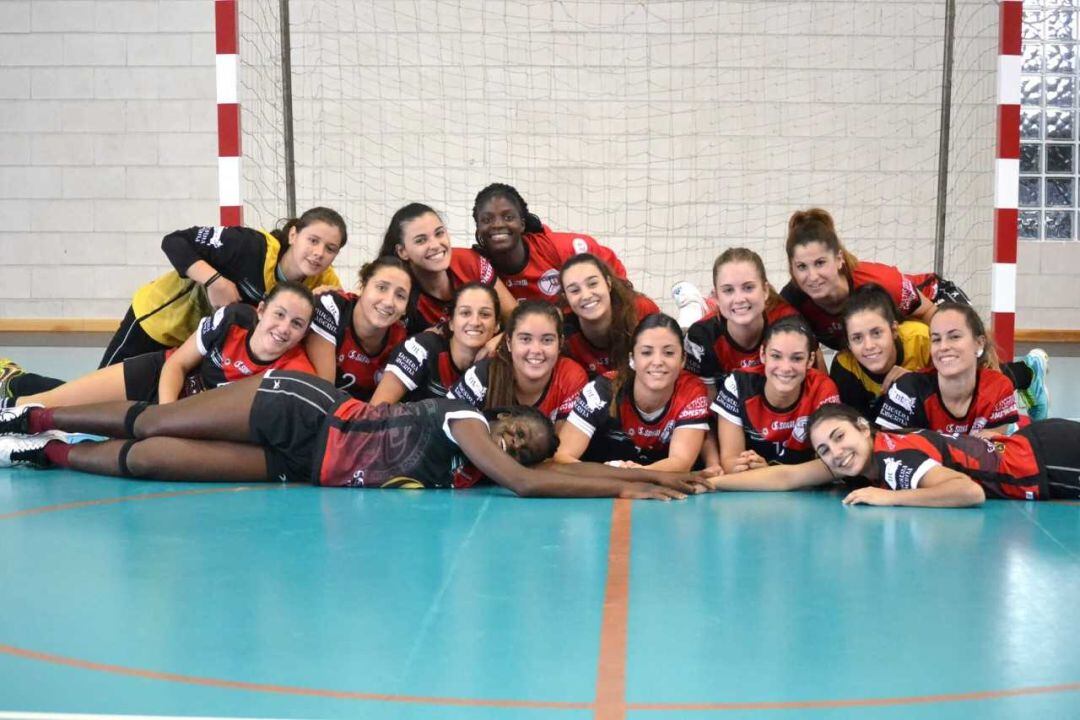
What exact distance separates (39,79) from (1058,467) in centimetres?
901

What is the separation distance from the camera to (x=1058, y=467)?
436 cm

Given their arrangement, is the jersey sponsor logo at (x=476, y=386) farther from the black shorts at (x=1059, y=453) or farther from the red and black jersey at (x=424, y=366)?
the black shorts at (x=1059, y=453)

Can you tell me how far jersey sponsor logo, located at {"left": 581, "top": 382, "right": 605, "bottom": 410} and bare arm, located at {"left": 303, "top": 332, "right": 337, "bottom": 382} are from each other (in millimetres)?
1107

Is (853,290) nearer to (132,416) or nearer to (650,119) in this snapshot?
(132,416)

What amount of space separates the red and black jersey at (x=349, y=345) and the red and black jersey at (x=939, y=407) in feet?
6.84

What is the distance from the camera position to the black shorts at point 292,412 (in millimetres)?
4465

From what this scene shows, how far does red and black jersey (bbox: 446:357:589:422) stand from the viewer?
4.77m

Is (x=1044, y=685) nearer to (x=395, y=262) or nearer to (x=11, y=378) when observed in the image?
(x=395, y=262)

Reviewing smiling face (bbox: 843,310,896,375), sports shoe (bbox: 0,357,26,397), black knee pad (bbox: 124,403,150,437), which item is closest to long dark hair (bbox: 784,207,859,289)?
smiling face (bbox: 843,310,896,375)

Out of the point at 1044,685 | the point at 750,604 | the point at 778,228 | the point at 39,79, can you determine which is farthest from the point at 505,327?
the point at 39,79

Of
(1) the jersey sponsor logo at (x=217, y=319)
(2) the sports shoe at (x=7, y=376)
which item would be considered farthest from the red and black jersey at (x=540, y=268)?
(2) the sports shoe at (x=7, y=376)

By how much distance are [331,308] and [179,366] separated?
0.69 m

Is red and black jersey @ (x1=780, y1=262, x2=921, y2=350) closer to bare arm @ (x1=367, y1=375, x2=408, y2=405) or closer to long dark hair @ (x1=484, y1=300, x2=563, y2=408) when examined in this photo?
long dark hair @ (x1=484, y1=300, x2=563, y2=408)

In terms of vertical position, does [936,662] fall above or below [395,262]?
below
